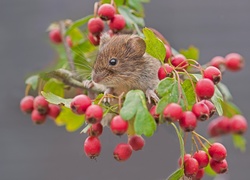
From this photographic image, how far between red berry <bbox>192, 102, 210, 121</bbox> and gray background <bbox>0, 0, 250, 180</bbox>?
282 centimetres

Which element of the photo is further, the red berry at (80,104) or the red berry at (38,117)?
the red berry at (38,117)

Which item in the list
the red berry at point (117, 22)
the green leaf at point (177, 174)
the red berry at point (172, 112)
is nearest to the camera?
the red berry at point (172, 112)

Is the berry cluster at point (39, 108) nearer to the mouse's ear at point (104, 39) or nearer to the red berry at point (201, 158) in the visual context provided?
the mouse's ear at point (104, 39)

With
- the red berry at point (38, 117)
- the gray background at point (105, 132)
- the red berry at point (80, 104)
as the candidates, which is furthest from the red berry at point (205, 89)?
the gray background at point (105, 132)

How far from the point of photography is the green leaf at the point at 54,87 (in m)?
1.57

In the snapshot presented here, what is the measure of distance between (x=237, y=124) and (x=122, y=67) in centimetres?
54

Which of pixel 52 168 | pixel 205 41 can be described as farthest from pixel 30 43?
pixel 205 41

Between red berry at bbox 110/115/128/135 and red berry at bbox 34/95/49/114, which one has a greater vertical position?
red berry at bbox 34/95/49/114

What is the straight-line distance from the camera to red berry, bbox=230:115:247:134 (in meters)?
1.86

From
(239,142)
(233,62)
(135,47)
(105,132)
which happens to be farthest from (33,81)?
(105,132)

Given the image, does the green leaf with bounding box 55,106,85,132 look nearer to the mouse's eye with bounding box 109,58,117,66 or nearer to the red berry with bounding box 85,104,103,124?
the mouse's eye with bounding box 109,58,117,66

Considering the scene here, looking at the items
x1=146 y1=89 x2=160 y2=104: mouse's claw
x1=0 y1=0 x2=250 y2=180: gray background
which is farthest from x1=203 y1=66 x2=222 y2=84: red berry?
x1=0 y1=0 x2=250 y2=180: gray background

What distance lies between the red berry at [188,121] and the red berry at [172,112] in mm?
17

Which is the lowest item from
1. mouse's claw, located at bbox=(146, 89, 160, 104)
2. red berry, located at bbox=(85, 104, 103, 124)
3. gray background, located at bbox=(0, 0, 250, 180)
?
red berry, located at bbox=(85, 104, 103, 124)
